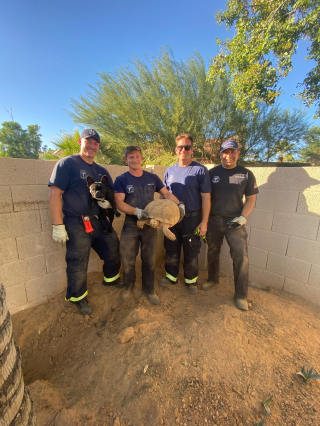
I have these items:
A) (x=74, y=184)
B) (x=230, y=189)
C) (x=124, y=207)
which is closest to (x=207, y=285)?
(x=230, y=189)

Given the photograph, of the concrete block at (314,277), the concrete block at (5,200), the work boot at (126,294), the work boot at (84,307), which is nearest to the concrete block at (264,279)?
the concrete block at (314,277)

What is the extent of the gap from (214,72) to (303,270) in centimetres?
737

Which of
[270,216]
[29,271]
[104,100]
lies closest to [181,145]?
[270,216]

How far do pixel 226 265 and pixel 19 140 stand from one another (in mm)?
26792

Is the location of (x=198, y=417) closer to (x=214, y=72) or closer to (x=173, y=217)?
(x=173, y=217)

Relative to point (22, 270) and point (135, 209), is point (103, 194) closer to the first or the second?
point (135, 209)

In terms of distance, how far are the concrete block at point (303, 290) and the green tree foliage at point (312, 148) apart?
984cm

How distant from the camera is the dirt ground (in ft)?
5.02

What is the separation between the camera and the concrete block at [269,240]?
2.96 metres

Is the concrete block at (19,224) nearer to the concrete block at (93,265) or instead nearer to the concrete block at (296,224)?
the concrete block at (93,265)

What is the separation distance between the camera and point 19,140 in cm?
2219

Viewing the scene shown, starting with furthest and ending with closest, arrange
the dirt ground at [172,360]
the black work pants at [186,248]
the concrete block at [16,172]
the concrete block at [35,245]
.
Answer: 1. the black work pants at [186,248]
2. the concrete block at [35,245]
3. the concrete block at [16,172]
4. the dirt ground at [172,360]

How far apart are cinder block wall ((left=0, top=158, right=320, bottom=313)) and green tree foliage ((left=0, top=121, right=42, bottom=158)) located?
22212 millimetres

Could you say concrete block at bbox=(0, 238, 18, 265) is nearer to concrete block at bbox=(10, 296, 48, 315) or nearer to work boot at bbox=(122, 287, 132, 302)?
concrete block at bbox=(10, 296, 48, 315)
